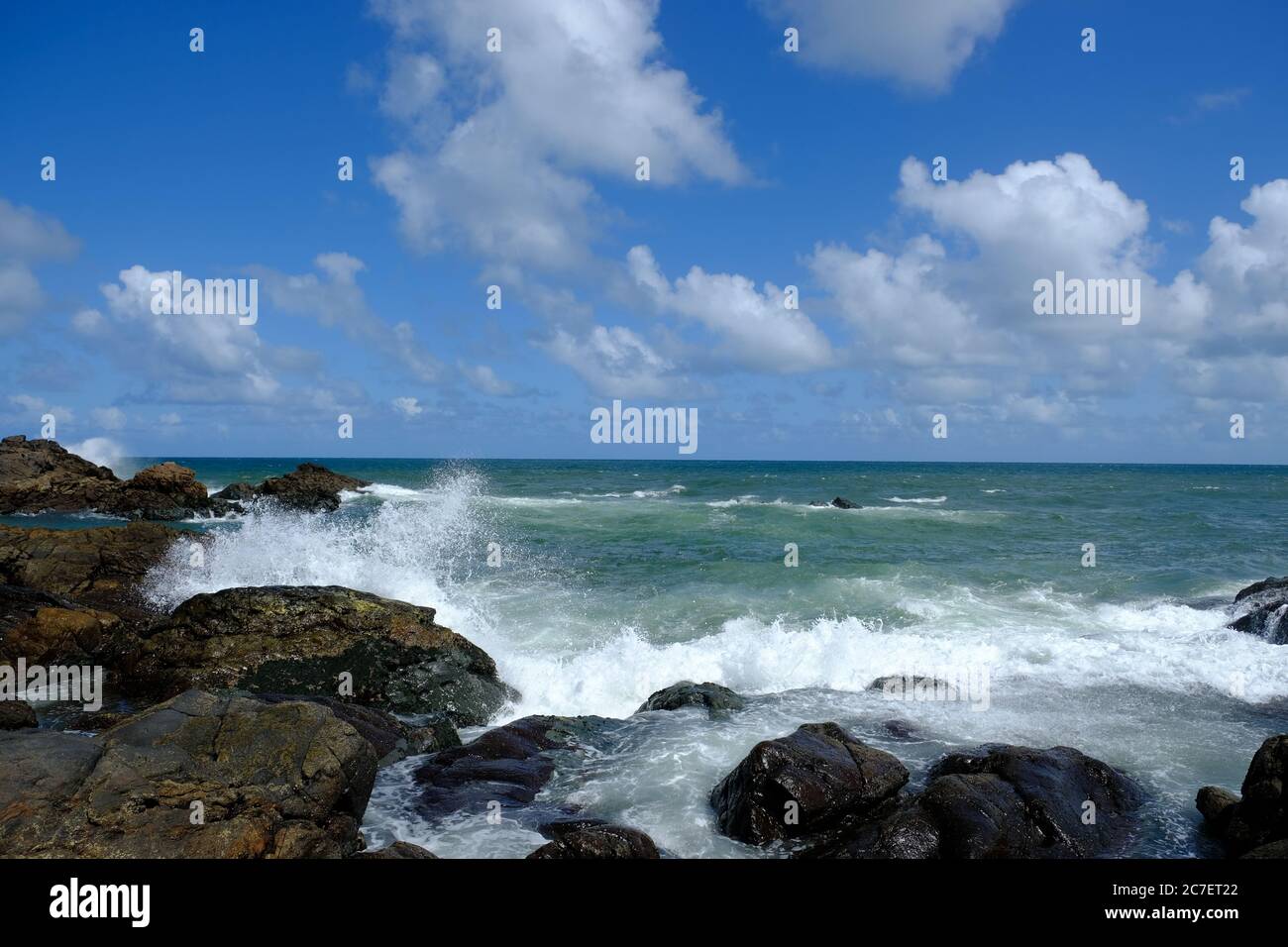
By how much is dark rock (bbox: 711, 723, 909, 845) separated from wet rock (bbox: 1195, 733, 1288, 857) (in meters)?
3.05

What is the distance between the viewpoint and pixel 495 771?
8.74m

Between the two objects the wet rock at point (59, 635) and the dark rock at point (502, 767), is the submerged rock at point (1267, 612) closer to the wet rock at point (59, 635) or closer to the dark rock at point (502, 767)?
the dark rock at point (502, 767)

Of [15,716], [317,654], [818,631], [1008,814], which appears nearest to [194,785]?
[15,716]

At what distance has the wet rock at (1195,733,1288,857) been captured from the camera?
6.88 metres

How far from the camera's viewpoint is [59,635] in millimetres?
12031

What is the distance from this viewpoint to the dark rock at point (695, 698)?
1170 cm

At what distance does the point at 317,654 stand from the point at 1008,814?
32.2 ft

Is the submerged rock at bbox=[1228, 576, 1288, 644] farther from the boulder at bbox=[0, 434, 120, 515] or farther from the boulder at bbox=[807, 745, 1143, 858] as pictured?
the boulder at bbox=[0, 434, 120, 515]

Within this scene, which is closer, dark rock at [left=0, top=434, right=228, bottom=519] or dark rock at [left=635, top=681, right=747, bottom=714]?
dark rock at [left=635, top=681, right=747, bottom=714]

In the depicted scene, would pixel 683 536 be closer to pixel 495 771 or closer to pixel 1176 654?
pixel 1176 654

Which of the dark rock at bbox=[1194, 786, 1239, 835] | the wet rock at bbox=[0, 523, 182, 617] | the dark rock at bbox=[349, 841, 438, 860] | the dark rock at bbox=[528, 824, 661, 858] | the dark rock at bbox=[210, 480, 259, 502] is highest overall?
the dark rock at bbox=[210, 480, 259, 502]

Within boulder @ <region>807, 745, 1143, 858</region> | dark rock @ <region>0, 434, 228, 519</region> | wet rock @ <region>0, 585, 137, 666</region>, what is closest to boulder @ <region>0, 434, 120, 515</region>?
dark rock @ <region>0, 434, 228, 519</region>
